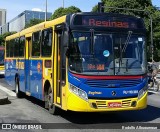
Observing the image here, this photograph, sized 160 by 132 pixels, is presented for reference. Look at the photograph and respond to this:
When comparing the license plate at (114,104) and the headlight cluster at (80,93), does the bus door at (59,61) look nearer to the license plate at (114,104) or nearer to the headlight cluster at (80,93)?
the headlight cluster at (80,93)

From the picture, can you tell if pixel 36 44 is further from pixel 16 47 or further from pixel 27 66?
pixel 16 47

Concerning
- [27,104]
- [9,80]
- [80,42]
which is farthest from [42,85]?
[9,80]

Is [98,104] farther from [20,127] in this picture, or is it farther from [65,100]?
[20,127]

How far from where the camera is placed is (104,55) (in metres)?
10.3

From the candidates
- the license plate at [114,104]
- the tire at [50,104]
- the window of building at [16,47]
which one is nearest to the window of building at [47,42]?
the tire at [50,104]

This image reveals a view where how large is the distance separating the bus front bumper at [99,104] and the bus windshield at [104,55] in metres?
0.68

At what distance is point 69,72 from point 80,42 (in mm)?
799

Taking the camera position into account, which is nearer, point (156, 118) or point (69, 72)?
point (69, 72)

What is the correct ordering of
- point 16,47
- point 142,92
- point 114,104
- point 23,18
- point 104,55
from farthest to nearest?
point 23,18
point 16,47
point 142,92
point 104,55
point 114,104

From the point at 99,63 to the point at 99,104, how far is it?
3.33 ft

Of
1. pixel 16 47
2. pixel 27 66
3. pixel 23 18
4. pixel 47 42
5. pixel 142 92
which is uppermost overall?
pixel 23 18

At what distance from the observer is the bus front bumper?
997 centimetres

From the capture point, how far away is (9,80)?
20.0m

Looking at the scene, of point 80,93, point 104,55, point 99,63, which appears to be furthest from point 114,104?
point 104,55
